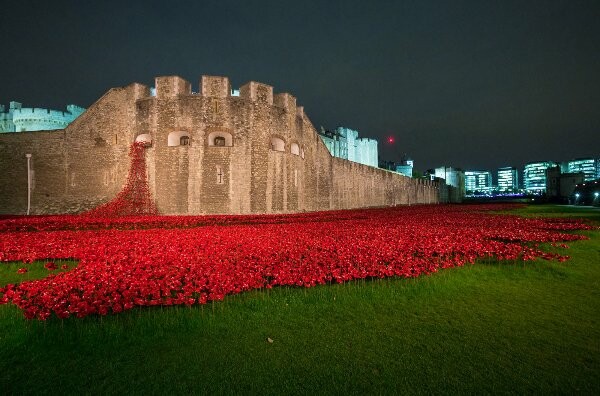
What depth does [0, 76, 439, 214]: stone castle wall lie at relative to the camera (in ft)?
74.4

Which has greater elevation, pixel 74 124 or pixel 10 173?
pixel 74 124

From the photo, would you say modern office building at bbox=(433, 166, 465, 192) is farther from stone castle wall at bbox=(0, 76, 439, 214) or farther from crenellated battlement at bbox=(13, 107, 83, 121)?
crenellated battlement at bbox=(13, 107, 83, 121)

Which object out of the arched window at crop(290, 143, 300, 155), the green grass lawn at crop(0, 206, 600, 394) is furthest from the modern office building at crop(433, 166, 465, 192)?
the green grass lawn at crop(0, 206, 600, 394)

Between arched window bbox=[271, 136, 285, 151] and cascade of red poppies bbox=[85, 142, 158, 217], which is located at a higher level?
arched window bbox=[271, 136, 285, 151]

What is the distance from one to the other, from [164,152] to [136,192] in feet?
11.1

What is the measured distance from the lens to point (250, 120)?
2369cm

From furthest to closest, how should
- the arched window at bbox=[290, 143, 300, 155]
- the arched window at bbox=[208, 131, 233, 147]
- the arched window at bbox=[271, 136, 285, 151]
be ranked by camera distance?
the arched window at bbox=[290, 143, 300, 155]
the arched window at bbox=[271, 136, 285, 151]
the arched window at bbox=[208, 131, 233, 147]

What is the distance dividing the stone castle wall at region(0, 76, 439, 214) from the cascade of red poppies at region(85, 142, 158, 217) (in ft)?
1.56

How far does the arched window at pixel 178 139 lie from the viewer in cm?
2323

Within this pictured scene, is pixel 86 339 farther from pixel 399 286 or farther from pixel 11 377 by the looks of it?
pixel 399 286

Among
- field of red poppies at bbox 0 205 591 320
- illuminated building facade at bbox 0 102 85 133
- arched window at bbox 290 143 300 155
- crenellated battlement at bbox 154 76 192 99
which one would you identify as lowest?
field of red poppies at bbox 0 205 591 320

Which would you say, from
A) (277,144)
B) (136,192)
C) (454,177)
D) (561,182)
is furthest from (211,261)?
(561,182)

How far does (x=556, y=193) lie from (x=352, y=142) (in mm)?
55267

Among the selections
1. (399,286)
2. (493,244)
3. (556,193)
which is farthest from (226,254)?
(556,193)
